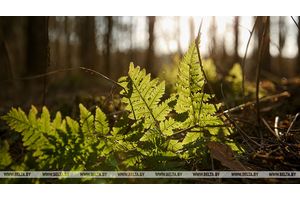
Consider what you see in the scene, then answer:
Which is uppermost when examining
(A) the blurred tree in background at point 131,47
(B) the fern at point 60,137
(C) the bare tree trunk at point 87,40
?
(C) the bare tree trunk at point 87,40

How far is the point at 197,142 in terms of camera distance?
1.34m

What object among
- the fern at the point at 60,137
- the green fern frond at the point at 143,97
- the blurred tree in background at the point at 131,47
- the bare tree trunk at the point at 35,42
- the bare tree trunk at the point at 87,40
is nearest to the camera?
the fern at the point at 60,137

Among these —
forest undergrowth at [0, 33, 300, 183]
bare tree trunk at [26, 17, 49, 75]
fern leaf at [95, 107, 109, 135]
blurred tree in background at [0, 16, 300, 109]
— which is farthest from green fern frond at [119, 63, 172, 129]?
bare tree trunk at [26, 17, 49, 75]

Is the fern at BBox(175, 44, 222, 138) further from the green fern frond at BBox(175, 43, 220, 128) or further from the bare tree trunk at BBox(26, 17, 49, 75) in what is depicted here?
the bare tree trunk at BBox(26, 17, 49, 75)

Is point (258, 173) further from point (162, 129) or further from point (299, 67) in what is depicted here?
point (299, 67)

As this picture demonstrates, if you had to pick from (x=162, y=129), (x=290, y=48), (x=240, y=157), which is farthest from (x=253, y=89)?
(x=290, y=48)

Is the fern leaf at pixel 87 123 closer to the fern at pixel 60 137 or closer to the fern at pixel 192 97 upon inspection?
the fern at pixel 60 137

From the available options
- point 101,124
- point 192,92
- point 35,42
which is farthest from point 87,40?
point 101,124

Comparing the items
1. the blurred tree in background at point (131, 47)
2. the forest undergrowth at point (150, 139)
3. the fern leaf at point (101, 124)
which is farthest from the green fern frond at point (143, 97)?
the blurred tree in background at point (131, 47)

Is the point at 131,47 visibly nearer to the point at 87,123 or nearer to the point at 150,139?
the point at 150,139

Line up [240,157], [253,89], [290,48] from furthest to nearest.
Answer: [290,48], [253,89], [240,157]

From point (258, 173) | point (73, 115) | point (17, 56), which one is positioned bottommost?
point (258, 173)
